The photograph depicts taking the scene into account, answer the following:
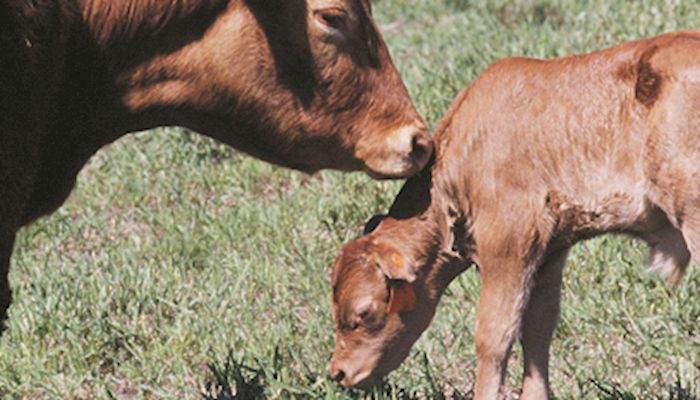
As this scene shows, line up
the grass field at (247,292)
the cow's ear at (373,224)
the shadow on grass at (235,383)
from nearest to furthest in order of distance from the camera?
1. the shadow on grass at (235,383)
2. the cow's ear at (373,224)
3. the grass field at (247,292)

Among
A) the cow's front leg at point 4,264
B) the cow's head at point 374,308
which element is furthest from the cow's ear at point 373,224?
the cow's front leg at point 4,264

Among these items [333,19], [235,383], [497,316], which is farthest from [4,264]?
[497,316]

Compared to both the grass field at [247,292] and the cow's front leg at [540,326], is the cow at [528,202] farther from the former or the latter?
the grass field at [247,292]

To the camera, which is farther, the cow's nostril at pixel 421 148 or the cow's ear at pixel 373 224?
the cow's ear at pixel 373 224

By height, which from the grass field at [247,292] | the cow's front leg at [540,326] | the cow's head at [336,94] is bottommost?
the grass field at [247,292]

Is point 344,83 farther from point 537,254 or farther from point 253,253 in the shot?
point 253,253

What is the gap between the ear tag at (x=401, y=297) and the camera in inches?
220

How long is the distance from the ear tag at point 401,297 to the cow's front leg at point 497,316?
346mm

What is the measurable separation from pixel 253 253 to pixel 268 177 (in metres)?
1.04

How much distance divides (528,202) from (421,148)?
476mm

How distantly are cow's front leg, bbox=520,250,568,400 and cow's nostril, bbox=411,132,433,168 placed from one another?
0.62 m

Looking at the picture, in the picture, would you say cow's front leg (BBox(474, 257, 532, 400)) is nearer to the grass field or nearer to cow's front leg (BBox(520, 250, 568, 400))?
cow's front leg (BBox(520, 250, 568, 400))

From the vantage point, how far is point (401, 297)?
5.58 m

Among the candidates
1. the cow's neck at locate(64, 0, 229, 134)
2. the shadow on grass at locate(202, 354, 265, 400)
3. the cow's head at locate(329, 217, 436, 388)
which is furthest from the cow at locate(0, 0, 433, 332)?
the shadow on grass at locate(202, 354, 265, 400)
